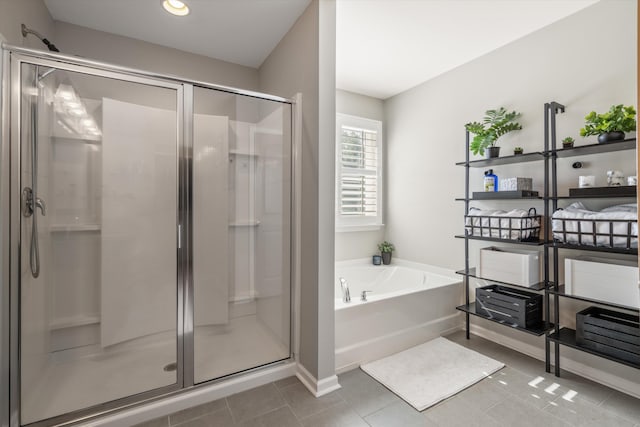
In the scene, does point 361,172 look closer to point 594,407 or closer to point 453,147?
point 453,147

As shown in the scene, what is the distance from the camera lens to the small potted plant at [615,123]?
5.70ft

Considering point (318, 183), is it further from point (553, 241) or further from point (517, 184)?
point (553, 241)

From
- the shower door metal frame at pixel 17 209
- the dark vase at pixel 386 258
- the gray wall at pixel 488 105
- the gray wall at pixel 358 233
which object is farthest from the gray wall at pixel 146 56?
the dark vase at pixel 386 258

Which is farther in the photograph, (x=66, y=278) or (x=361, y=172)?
(x=361, y=172)

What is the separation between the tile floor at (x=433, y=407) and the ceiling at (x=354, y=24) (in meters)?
2.50

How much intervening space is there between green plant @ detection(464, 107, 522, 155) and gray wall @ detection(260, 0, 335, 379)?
4.50 feet

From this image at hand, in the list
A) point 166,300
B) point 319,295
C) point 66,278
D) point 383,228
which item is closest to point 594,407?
point 319,295

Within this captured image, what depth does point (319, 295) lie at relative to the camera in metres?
1.88

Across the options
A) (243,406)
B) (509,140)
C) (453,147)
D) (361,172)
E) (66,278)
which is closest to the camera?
(66,278)

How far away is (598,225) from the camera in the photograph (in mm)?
1763

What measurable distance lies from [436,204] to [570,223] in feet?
4.31

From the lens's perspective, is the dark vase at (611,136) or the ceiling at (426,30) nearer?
the dark vase at (611,136)

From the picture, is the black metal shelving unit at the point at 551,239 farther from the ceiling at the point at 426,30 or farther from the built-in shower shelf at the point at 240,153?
the built-in shower shelf at the point at 240,153

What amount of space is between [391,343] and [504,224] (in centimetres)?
127
